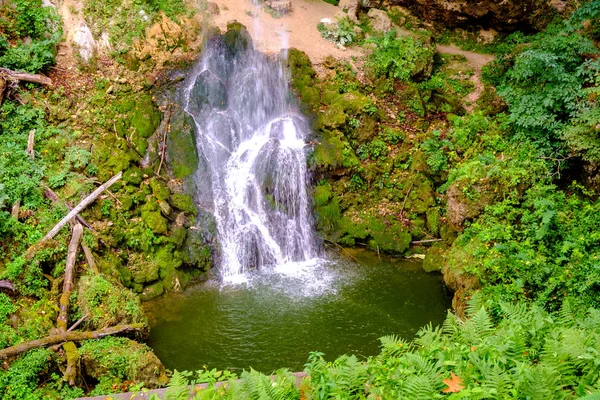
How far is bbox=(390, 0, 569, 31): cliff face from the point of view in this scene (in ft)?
45.1

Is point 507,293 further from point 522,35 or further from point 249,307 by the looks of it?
point 522,35

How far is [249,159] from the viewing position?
1152 cm

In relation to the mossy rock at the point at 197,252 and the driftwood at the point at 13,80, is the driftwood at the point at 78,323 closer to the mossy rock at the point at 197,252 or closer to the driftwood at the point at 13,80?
the mossy rock at the point at 197,252

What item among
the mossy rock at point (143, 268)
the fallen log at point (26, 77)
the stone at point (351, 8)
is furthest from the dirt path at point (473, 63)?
the fallen log at point (26, 77)

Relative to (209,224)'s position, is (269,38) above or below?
above

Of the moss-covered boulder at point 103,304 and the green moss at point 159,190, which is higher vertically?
the green moss at point 159,190

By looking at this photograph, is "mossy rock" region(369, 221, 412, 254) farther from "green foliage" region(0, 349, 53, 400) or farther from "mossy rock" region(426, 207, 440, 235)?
Answer: "green foliage" region(0, 349, 53, 400)

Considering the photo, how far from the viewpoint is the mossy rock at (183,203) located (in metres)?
10.5

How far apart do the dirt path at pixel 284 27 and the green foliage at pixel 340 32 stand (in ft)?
0.58

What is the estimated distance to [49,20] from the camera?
452 inches

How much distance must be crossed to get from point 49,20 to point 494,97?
12.1 metres

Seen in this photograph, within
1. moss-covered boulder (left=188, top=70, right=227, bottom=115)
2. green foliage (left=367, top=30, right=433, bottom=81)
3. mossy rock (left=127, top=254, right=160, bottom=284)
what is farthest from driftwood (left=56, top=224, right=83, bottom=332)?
green foliage (left=367, top=30, right=433, bottom=81)

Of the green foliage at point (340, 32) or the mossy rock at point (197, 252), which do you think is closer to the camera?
the mossy rock at point (197, 252)

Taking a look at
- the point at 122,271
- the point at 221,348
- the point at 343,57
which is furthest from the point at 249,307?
the point at 343,57
